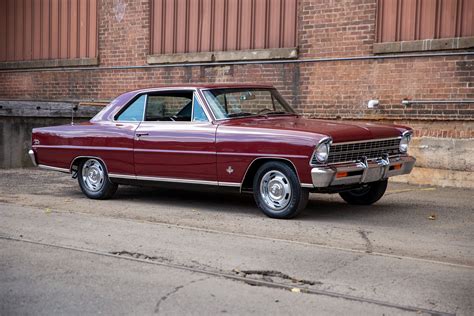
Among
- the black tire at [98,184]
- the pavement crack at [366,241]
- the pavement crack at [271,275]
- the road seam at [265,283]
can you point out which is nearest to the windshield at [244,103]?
the black tire at [98,184]

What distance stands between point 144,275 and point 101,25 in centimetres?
1081

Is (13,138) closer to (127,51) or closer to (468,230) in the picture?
(127,51)

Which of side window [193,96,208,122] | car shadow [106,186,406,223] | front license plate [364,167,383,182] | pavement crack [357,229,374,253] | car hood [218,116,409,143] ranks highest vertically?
side window [193,96,208,122]

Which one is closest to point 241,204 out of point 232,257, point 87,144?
point 87,144

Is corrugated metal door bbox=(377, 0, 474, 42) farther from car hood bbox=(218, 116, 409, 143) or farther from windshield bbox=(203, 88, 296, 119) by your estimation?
windshield bbox=(203, 88, 296, 119)

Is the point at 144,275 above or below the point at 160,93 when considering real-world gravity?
below

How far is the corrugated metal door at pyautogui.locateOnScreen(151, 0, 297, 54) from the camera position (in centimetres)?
1258

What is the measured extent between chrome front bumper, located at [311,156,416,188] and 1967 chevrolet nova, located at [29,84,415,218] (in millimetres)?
13

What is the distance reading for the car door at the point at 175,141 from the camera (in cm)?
811

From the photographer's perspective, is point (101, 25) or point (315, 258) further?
point (101, 25)

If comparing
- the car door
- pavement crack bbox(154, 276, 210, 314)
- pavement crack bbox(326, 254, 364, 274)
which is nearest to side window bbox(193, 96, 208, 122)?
the car door

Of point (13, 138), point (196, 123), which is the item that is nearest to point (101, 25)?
point (13, 138)

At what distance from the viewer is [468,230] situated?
7.34m

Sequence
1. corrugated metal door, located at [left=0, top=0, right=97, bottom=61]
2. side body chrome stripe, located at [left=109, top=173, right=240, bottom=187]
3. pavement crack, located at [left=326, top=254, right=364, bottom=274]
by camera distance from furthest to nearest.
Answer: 1. corrugated metal door, located at [left=0, top=0, right=97, bottom=61]
2. side body chrome stripe, located at [left=109, top=173, right=240, bottom=187]
3. pavement crack, located at [left=326, top=254, right=364, bottom=274]
